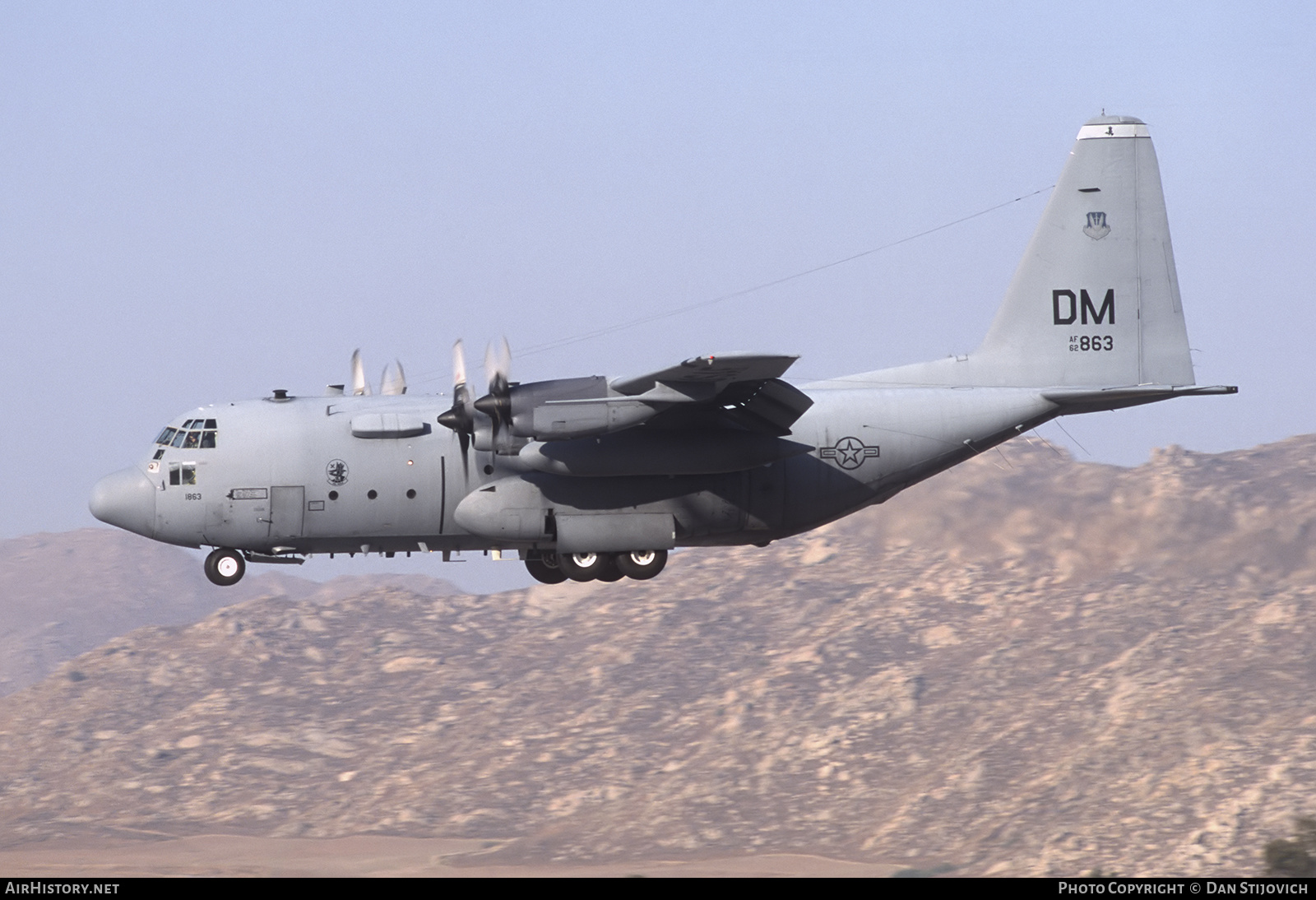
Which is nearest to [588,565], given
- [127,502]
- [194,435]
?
[194,435]

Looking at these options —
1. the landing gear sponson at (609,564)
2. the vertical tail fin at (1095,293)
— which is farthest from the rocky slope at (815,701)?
the landing gear sponson at (609,564)

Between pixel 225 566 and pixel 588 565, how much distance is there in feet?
22.0

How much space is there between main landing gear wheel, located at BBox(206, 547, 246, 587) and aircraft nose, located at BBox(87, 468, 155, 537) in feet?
3.90

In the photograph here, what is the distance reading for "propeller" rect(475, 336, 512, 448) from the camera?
89.2ft

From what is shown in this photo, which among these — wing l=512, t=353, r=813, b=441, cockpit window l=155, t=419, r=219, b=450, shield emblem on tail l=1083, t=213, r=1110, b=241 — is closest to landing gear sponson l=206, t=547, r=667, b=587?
cockpit window l=155, t=419, r=219, b=450

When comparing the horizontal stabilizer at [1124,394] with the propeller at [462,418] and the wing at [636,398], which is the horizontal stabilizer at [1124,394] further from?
the propeller at [462,418]

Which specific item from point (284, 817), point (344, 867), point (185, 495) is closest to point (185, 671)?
point (284, 817)

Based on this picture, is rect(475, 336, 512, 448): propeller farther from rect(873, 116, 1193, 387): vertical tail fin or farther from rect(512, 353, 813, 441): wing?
rect(873, 116, 1193, 387): vertical tail fin

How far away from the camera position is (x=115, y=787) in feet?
419

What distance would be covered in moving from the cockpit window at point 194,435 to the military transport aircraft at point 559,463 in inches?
1.4

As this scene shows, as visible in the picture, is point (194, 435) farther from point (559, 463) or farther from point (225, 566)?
point (559, 463)

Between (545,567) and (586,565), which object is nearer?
(586,565)

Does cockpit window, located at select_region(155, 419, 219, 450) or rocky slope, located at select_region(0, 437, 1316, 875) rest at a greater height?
cockpit window, located at select_region(155, 419, 219, 450)

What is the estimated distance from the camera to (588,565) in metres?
29.4
